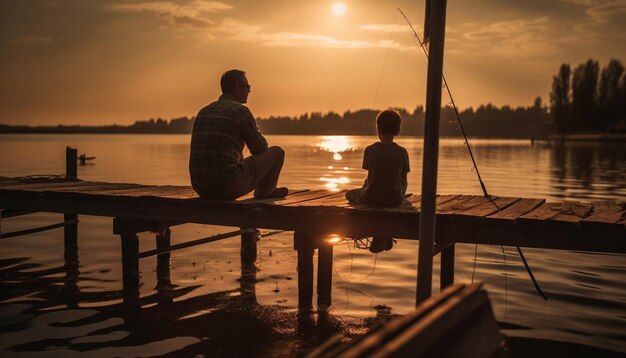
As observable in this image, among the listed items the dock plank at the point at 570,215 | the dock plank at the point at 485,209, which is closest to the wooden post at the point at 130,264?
the dock plank at the point at 485,209

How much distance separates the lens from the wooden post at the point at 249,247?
1148cm

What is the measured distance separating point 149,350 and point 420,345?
5227 mm

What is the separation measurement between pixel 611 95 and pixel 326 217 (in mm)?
111647

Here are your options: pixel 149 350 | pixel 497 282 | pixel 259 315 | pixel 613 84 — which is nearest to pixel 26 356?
pixel 149 350

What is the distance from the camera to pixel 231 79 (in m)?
7.94

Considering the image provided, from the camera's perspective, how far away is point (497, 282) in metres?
10.3

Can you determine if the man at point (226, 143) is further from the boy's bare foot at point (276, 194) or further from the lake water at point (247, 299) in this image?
the lake water at point (247, 299)

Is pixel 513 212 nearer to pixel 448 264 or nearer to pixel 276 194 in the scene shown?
pixel 448 264

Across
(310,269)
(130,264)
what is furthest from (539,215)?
Answer: (130,264)

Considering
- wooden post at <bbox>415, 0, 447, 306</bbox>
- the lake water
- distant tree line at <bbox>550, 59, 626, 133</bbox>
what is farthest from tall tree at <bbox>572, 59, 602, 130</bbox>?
wooden post at <bbox>415, 0, 447, 306</bbox>

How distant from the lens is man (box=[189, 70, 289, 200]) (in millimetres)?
7887

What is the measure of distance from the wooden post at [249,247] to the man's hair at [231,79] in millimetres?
4100

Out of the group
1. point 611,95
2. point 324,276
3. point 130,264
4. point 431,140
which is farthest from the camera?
point 611,95

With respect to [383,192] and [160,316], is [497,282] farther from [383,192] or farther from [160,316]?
[160,316]
